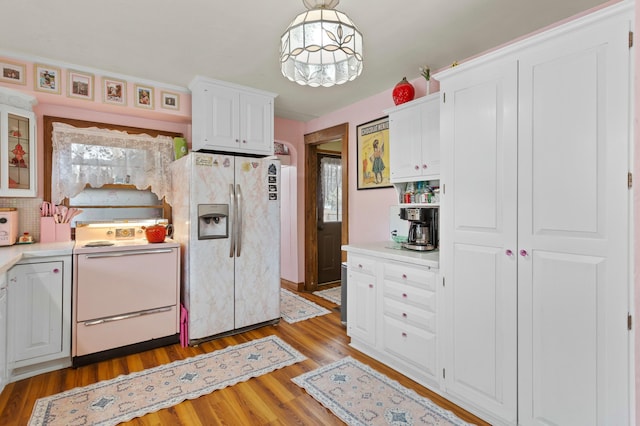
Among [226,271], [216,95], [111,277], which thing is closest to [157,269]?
[111,277]

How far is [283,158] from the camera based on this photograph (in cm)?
468

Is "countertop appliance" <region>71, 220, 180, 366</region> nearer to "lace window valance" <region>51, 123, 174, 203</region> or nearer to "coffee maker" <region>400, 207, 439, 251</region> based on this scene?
"lace window valance" <region>51, 123, 174, 203</region>

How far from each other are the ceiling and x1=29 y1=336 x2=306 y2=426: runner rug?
2.53 meters

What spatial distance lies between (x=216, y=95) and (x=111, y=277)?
1927 millimetres

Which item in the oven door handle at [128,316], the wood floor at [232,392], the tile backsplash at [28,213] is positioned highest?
the tile backsplash at [28,213]

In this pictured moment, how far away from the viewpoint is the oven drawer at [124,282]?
254 centimetres

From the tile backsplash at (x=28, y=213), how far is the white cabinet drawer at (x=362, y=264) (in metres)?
2.88

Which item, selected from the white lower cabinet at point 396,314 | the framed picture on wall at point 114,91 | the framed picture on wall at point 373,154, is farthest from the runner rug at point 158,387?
the framed picture on wall at point 114,91

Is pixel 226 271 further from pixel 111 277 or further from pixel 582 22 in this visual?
pixel 582 22

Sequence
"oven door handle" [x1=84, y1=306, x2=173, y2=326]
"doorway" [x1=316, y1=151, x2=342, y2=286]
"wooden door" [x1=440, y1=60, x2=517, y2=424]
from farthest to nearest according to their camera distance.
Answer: "doorway" [x1=316, y1=151, x2=342, y2=286]
"oven door handle" [x1=84, y1=306, x2=173, y2=326]
"wooden door" [x1=440, y1=60, x2=517, y2=424]

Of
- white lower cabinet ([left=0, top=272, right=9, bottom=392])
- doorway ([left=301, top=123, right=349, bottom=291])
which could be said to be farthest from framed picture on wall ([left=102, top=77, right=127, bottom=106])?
doorway ([left=301, top=123, right=349, bottom=291])

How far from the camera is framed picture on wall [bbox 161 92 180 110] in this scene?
323cm

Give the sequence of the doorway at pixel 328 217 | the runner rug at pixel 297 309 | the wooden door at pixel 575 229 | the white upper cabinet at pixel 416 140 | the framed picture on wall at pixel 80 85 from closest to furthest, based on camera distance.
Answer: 1. the wooden door at pixel 575 229
2. the white upper cabinet at pixel 416 140
3. the framed picture on wall at pixel 80 85
4. the runner rug at pixel 297 309
5. the doorway at pixel 328 217

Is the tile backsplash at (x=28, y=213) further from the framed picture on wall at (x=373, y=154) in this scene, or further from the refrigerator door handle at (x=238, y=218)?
the framed picture on wall at (x=373, y=154)
